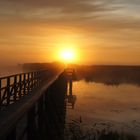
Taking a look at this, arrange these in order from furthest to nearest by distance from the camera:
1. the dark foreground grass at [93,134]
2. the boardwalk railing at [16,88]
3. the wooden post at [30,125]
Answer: the dark foreground grass at [93,134] < the boardwalk railing at [16,88] < the wooden post at [30,125]

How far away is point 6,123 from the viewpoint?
24.5 ft

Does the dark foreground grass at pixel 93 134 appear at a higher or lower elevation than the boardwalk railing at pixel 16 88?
lower

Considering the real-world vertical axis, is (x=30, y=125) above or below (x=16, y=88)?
below

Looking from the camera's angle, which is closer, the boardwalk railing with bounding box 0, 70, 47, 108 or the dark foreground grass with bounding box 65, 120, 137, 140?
the boardwalk railing with bounding box 0, 70, 47, 108

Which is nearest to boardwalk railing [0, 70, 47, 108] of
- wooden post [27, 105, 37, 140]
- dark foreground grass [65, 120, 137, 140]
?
wooden post [27, 105, 37, 140]

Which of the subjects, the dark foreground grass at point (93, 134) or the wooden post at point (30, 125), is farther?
the dark foreground grass at point (93, 134)

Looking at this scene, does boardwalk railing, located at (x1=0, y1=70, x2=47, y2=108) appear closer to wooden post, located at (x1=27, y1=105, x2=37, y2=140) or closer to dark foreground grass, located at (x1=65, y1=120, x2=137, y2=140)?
wooden post, located at (x1=27, y1=105, x2=37, y2=140)

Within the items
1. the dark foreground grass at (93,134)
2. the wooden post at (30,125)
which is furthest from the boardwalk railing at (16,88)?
the dark foreground grass at (93,134)

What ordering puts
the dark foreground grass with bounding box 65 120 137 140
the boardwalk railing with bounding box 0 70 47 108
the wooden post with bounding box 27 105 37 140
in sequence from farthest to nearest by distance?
1. the dark foreground grass with bounding box 65 120 137 140
2. the boardwalk railing with bounding box 0 70 47 108
3. the wooden post with bounding box 27 105 37 140

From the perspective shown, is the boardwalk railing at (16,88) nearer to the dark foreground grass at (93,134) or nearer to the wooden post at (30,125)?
the wooden post at (30,125)

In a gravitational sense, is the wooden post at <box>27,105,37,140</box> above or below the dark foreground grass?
above

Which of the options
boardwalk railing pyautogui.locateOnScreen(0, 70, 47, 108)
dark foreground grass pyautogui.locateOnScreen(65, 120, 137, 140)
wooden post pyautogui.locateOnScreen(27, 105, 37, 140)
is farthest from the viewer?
dark foreground grass pyautogui.locateOnScreen(65, 120, 137, 140)

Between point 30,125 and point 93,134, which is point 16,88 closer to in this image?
point 30,125

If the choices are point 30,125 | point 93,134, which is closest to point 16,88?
point 30,125
